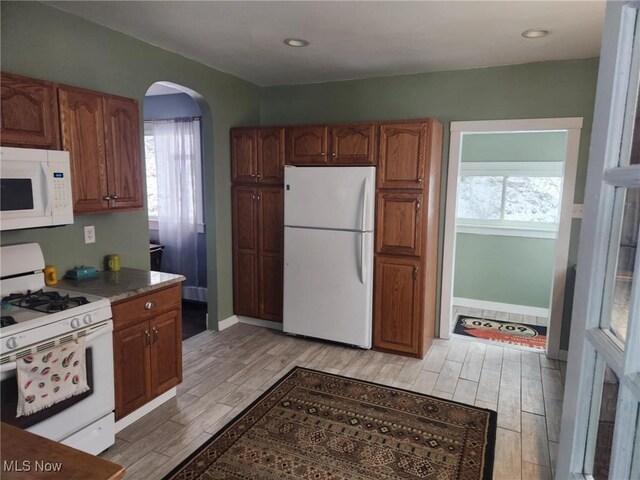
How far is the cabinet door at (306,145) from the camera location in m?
3.80

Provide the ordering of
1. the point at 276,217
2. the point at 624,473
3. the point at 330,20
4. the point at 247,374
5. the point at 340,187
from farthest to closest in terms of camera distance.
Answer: the point at 276,217 < the point at 340,187 < the point at 247,374 < the point at 330,20 < the point at 624,473

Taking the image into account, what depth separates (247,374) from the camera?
11.0ft

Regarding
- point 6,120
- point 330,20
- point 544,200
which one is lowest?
point 544,200

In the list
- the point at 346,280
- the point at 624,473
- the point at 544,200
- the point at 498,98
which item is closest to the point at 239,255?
the point at 346,280

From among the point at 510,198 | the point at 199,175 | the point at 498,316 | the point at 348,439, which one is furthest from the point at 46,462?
the point at 510,198

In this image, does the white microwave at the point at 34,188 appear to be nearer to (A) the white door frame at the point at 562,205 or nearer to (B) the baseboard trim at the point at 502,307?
(A) the white door frame at the point at 562,205

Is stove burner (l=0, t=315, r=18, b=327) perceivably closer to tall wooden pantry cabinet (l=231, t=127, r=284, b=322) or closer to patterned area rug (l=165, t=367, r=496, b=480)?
patterned area rug (l=165, t=367, r=496, b=480)

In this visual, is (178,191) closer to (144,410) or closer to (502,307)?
(144,410)

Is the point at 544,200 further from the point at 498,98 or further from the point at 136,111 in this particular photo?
the point at 136,111

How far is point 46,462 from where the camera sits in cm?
97

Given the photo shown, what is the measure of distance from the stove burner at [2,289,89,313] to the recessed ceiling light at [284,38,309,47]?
7.44 feet

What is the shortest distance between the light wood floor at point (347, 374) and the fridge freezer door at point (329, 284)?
0.19 meters

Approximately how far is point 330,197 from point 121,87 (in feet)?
6.00

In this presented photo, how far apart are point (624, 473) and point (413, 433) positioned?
82.7 inches
